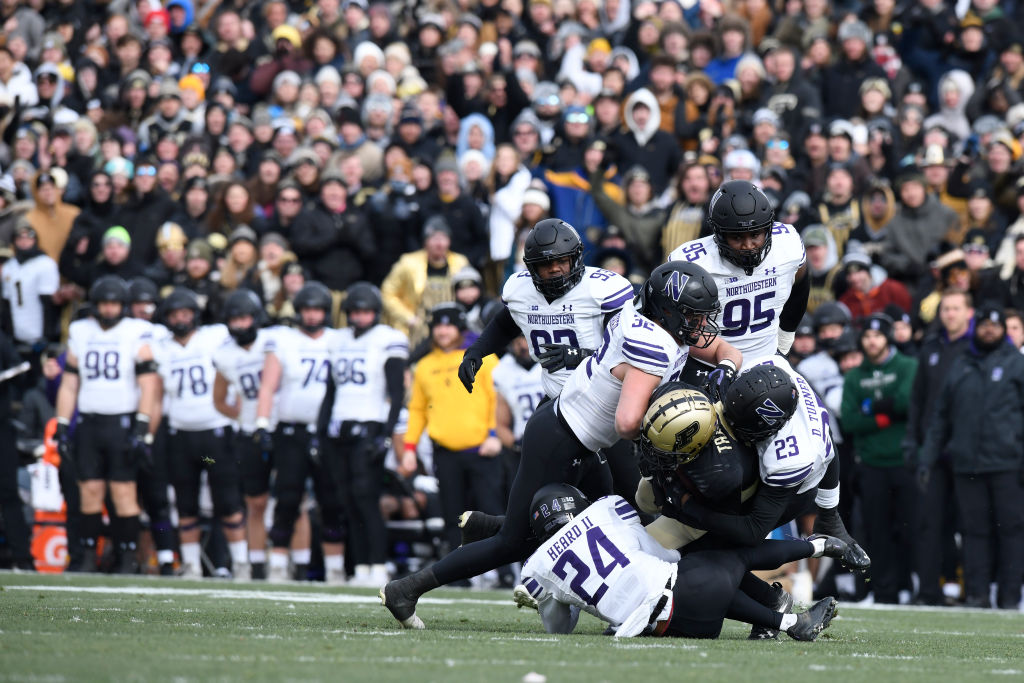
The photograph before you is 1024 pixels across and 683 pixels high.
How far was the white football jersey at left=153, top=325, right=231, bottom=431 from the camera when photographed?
12.7 meters

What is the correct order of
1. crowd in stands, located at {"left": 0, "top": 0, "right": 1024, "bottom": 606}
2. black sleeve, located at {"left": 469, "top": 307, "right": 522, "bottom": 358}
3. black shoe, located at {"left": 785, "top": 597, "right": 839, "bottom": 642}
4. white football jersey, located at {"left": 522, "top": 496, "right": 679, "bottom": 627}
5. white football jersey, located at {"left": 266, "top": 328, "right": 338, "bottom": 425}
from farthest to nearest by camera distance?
crowd in stands, located at {"left": 0, "top": 0, "right": 1024, "bottom": 606}
white football jersey, located at {"left": 266, "top": 328, "right": 338, "bottom": 425}
black sleeve, located at {"left": 469, "top": 307, "right": 522, "bottom": 358}
black shoe, located at {"left": 785, "top": 597, "right": 839, "bottom": 642}
white football jersey, located at {"left": 522, "top": 496, "right": 679, "bottom": 627}

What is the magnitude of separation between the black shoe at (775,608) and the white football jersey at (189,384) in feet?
22.5

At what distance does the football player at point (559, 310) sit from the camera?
7301mm

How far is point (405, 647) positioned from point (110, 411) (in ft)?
24.6

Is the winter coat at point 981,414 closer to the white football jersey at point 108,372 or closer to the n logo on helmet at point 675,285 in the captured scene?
the n logo on helmet at point 675,285

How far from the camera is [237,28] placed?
18078mm

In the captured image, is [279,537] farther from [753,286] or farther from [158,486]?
[753,286]

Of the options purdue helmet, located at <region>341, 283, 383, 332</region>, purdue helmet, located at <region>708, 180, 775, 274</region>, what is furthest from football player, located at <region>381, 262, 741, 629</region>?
purdue helmet, located at <region>341, 283, 383, 332</region>

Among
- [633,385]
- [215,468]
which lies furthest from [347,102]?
[633,385]

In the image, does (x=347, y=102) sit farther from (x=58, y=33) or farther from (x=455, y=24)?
(x=58, y=33)

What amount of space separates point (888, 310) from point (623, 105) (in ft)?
12.3

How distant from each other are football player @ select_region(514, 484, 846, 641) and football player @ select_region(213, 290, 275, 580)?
5.90 meters

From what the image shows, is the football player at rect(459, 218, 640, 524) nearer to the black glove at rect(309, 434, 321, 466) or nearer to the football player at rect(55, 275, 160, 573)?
the black glove at rect(309, 434, 321, 466)

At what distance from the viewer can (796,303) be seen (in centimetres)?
793
